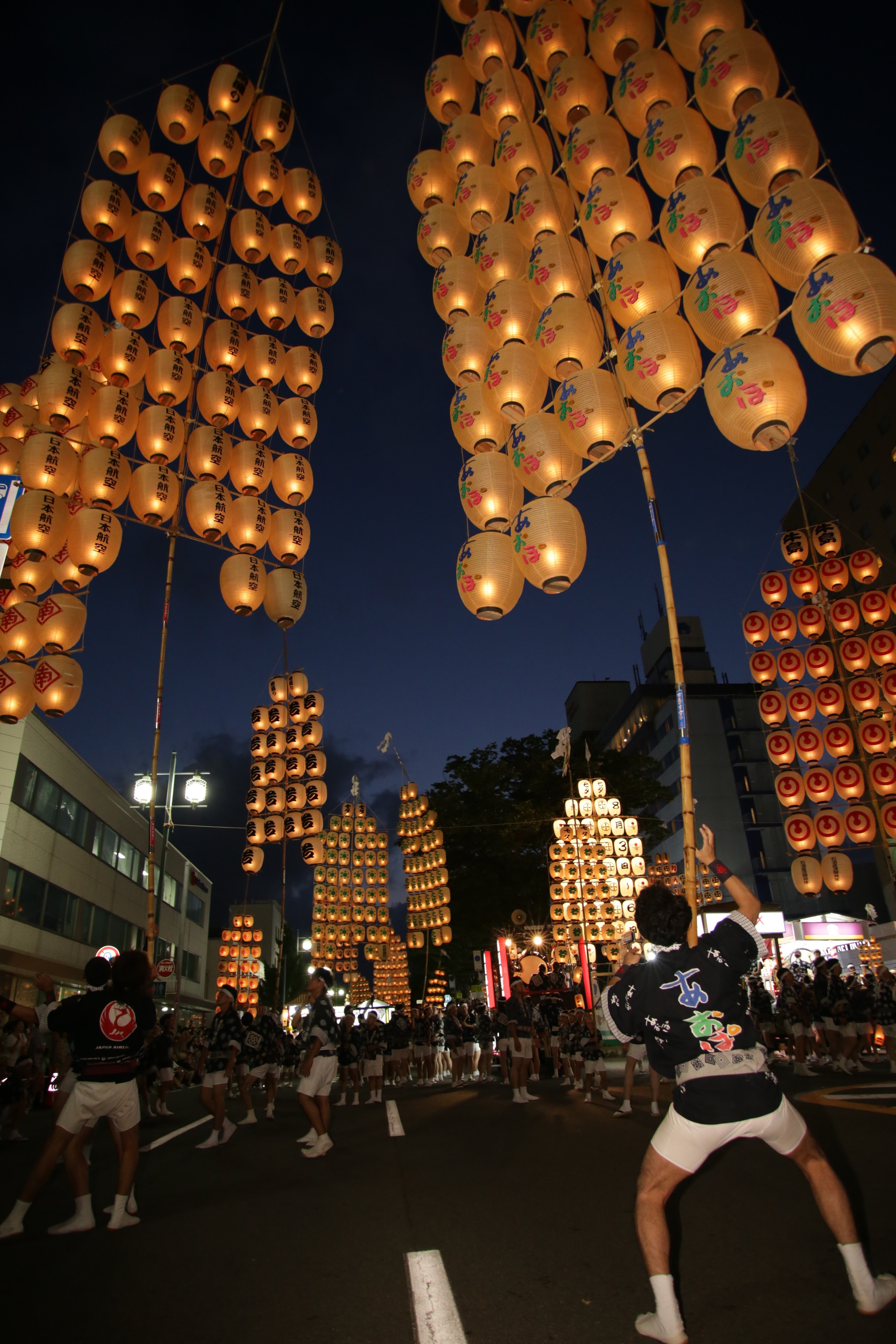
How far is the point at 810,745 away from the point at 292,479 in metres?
14.2

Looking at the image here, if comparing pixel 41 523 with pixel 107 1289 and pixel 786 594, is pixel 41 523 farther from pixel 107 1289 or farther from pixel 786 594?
pixel 786 594

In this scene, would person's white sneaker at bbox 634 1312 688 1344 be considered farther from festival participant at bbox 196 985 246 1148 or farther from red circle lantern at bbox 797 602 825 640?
red circle lantern at bbox 797 602 825 640

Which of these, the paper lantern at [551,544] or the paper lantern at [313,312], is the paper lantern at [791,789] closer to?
the paper lantern at [551,544]

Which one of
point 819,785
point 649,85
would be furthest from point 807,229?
point 819,785

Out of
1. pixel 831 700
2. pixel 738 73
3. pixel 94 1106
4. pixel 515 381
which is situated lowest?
pixel 94 1106

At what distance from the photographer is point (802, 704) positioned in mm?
18625

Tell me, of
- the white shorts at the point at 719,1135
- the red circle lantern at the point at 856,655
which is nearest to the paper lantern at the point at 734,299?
the white shorts at the point at 719,1135

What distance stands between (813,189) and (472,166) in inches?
273

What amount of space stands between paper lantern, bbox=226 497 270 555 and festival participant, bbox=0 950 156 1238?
12125mm

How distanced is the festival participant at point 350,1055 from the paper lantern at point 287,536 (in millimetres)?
10048

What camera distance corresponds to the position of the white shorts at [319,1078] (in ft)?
25.4

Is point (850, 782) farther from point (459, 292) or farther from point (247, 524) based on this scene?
point (247, 524)

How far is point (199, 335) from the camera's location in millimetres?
16438

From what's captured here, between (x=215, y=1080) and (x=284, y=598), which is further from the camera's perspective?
(x=284, y=598)
